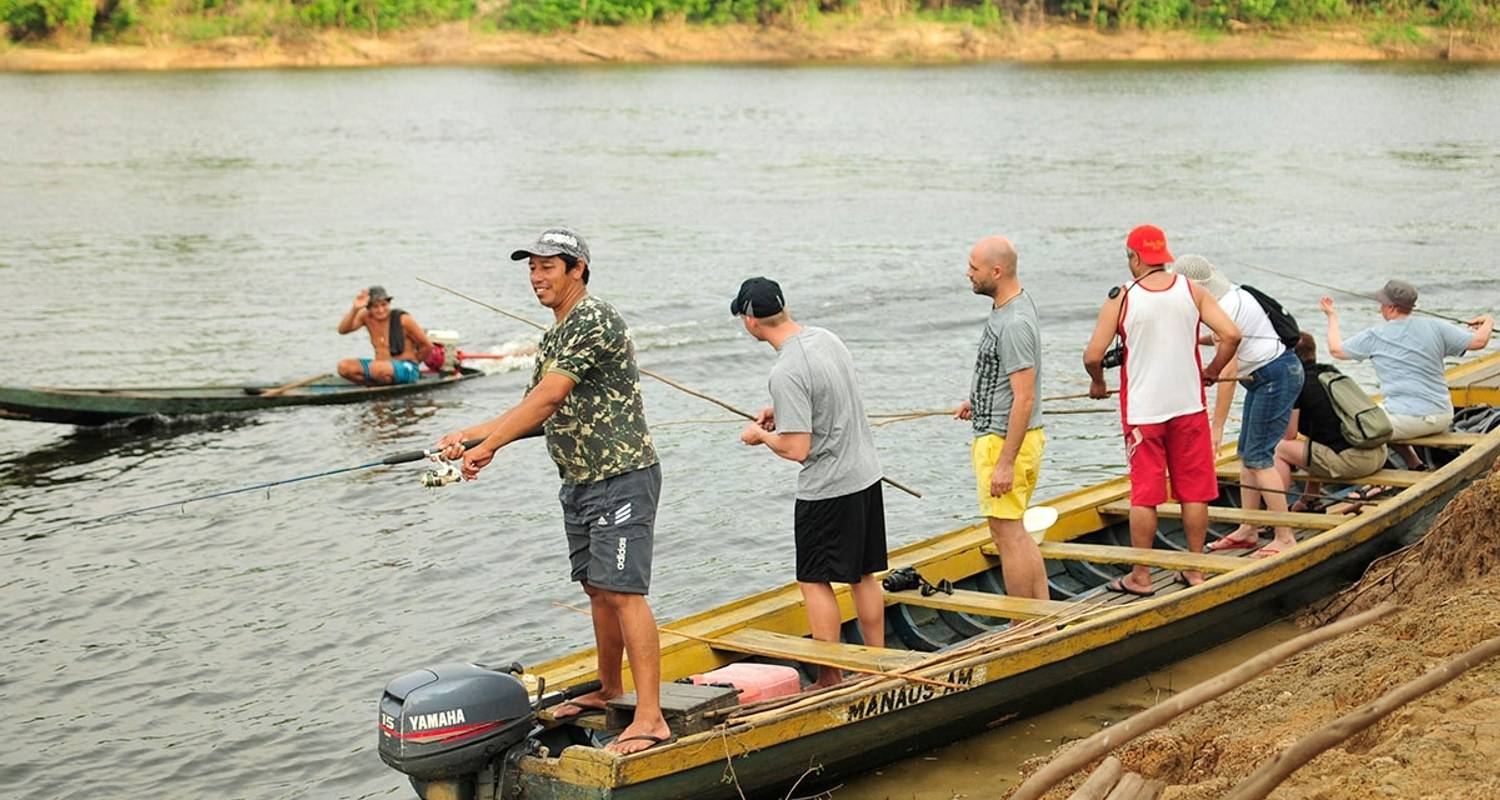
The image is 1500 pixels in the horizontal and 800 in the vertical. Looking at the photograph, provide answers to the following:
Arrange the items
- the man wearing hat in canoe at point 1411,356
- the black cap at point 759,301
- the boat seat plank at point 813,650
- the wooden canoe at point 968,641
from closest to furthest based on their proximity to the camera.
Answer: the wooden canoe at point 968,641 < the black cap at point 759,301 < the boat seat plank at point 813,650 < the man wearing hat in canoe at point 1411,356

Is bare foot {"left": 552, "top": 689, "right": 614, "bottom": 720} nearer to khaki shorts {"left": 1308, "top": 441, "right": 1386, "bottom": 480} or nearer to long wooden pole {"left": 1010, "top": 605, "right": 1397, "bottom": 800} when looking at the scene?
long wooden pole {"left": 1010, "top": 605, "right": 1397, "bottom": 800}

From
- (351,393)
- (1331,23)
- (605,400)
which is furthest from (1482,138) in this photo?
(605,400)

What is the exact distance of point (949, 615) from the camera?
9.02m

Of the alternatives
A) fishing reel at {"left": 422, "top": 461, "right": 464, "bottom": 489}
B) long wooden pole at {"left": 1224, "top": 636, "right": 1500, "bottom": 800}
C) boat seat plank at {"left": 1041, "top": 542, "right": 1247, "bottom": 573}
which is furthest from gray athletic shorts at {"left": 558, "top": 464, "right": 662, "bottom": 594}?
boat seat plank at {"left": 1041, "top": 542, "right": 1247, "bottom": 573}

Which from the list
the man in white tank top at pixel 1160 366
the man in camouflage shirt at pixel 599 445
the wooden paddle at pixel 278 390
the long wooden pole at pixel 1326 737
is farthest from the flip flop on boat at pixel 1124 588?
the wooden paddle at pixel 278 390

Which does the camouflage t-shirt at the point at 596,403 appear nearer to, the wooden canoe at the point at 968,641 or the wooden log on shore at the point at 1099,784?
the wooden canoe at the point at 968,641

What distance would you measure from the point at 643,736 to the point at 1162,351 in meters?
3.41

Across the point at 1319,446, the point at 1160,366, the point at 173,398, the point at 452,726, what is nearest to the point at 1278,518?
the point at 1319,446

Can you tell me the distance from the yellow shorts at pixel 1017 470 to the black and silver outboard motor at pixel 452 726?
2640 millimetres

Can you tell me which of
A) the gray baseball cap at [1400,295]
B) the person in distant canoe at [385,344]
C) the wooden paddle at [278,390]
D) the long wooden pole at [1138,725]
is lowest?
the wooden paddle at [278,390]

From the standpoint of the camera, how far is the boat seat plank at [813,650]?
7605 millimetres

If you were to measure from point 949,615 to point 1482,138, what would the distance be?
3687 centimetres

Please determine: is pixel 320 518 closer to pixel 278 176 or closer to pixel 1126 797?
pixel 1126 797

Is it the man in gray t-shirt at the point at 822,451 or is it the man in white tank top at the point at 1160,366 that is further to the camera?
the man in white tank top at the point at 1160,366
